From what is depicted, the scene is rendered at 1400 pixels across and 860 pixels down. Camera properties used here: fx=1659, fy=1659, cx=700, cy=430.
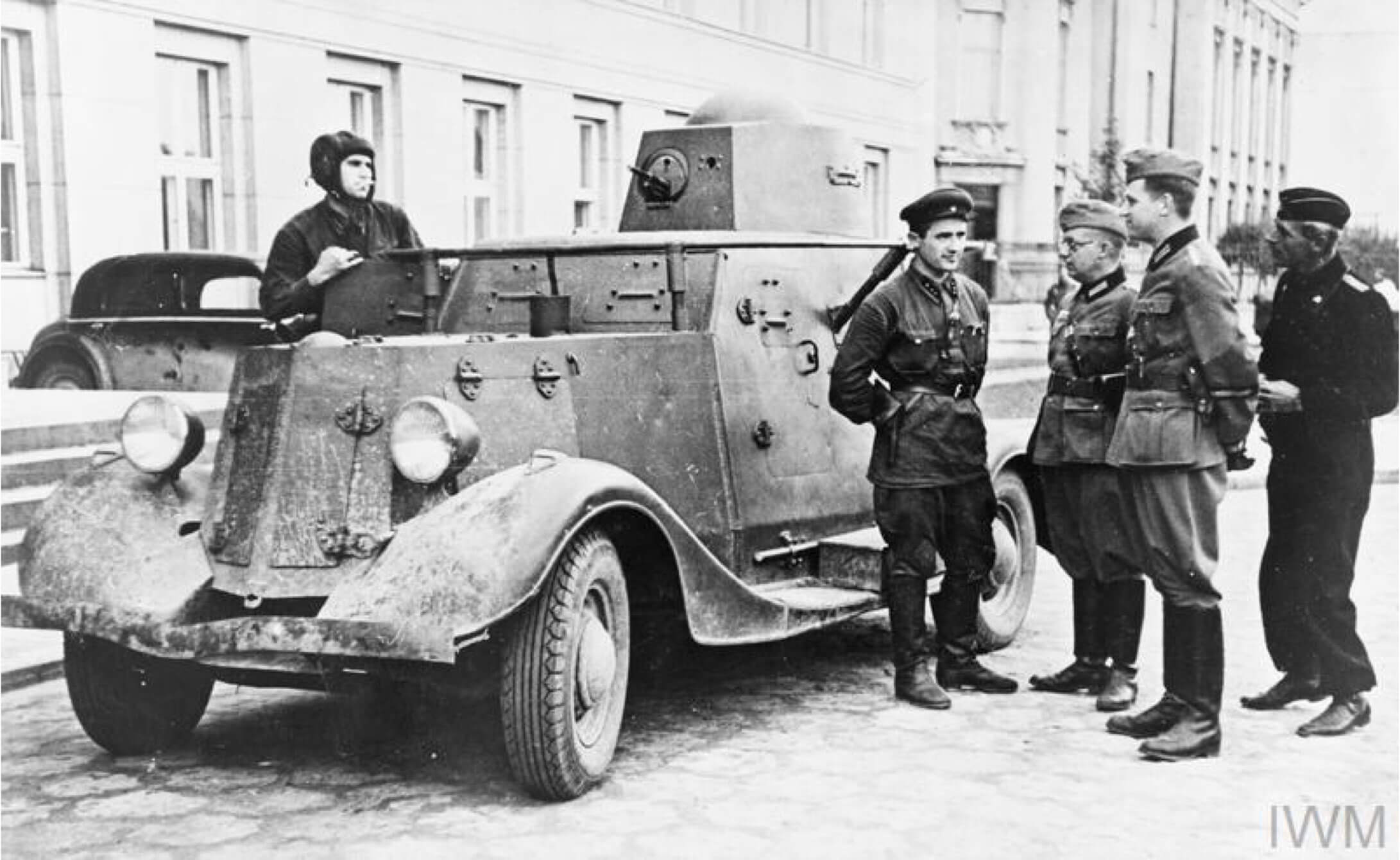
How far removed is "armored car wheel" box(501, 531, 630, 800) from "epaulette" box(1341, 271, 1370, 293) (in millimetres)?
2793

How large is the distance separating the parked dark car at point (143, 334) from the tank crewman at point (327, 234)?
5.30m

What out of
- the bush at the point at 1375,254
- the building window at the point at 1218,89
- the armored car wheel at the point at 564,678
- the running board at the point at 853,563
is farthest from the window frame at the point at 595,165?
the building window at the point at 1218,89

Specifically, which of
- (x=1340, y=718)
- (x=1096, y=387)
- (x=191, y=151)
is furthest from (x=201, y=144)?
(x=1340, y=718)

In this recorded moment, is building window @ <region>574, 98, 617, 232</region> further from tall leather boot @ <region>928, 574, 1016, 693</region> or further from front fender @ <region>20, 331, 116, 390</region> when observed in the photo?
tall leather boot @ <region>928, 574, 1016, 693</region>

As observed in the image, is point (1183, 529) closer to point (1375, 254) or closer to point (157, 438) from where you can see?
point (157, 438)

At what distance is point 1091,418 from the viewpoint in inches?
241

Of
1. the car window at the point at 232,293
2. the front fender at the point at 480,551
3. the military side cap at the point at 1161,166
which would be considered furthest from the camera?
the car window at the point at 232,293

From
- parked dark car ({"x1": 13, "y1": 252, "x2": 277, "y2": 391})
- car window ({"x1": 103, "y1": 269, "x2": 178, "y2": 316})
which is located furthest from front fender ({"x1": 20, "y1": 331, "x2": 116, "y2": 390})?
car window ({"x1": 103, "y1": 269, "x2": 178, "y2": 316})

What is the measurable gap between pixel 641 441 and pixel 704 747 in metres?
1.12

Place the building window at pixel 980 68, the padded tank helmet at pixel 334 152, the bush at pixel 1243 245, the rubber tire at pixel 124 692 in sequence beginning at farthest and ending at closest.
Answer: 1. the bush at pixel 1243 245
2. the building window at pixel 980 68
3. the padded tank helmet at pixel 334 152
4. the rubber tire at pixel 124 692

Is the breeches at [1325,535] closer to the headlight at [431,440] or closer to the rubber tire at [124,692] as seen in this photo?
the headlight at [431,440]

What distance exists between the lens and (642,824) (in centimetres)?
482

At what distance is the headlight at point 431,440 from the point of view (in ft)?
16.8

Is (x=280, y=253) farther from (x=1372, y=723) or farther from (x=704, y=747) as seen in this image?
(x=1372, y=723)
